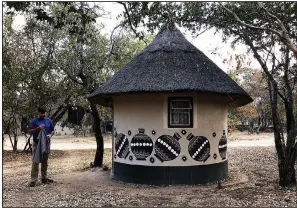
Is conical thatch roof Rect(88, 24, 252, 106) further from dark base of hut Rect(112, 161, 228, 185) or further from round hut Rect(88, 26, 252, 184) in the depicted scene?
dark base of hut Rect(112, 161, 228, 185)

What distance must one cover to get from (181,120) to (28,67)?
8496 millimetres

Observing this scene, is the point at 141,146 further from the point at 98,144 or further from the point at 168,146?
the point at 98,144

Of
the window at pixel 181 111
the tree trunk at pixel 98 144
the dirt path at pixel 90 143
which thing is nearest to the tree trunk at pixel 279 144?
the window at pixel 181 111

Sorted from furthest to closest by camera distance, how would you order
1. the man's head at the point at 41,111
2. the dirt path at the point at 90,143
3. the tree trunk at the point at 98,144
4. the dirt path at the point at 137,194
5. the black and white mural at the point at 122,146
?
the dirt path at the point at 90,143, the tree trunk at the point at 98,144, the black and white mural at the point at 122,146, the man's head at the point at 41,111, the dirt path at the point at 137,194

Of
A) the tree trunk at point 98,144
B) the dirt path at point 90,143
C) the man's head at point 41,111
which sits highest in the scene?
the man's head at point 41,111

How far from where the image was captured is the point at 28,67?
1574 centimetres

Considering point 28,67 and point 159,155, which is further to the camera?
point 28,67

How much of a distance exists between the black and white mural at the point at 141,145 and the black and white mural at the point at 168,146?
0.72 feet

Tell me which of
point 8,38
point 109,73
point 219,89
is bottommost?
point 219,89

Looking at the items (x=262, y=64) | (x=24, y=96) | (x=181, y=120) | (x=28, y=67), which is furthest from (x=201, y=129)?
(x=24, y=96)

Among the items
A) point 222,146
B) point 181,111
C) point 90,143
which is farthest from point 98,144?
point 90,143

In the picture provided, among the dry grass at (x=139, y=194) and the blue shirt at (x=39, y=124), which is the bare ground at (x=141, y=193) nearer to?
the dry grass at (x=139, y=194)

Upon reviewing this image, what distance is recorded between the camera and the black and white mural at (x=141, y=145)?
9875mm

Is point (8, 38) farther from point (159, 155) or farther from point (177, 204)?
point (177, 204)
